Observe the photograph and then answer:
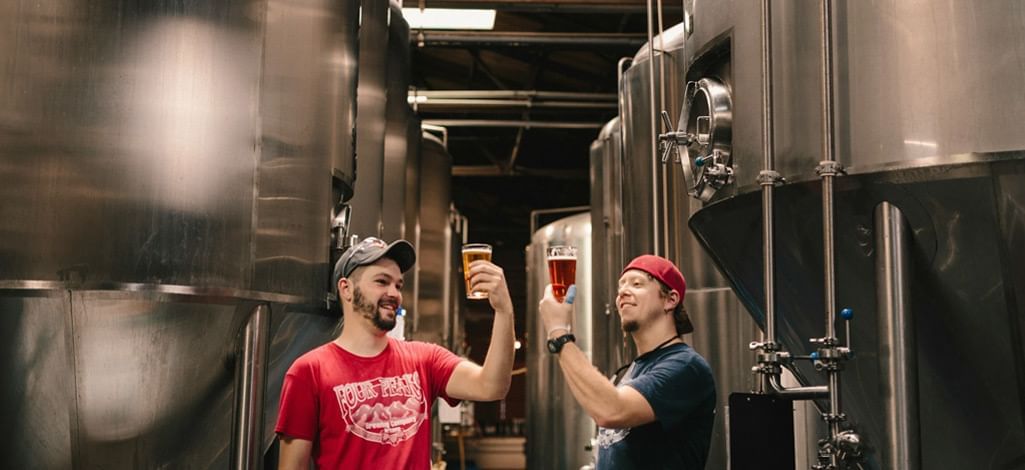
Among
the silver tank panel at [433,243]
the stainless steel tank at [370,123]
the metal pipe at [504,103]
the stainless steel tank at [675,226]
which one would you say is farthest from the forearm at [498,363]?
the metal pipe at [504,103]

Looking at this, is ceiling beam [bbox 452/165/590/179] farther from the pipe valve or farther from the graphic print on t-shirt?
the graphic print on t-shirt

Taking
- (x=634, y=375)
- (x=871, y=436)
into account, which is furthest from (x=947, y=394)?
(x=634, y=375)

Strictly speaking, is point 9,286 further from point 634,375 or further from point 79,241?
point 634,375

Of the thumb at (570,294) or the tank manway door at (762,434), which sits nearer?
the tank manway door at (762,434)

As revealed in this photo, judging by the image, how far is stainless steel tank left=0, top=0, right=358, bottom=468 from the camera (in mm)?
3379

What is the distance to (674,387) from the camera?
128 inches

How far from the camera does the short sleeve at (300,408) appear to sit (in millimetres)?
3162

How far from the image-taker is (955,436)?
292cm

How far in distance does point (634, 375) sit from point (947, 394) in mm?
996

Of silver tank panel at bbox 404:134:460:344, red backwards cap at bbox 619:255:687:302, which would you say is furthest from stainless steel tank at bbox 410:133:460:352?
red backwards cap at bbox 619:255:687:302

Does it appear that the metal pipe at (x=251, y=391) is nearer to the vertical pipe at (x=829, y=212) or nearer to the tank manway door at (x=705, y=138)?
the tank manway door at (x=705, y=138)

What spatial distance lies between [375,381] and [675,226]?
9.98ft

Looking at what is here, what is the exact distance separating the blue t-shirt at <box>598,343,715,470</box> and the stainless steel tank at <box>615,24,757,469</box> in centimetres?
159

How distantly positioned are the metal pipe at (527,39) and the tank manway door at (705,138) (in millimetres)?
6701
